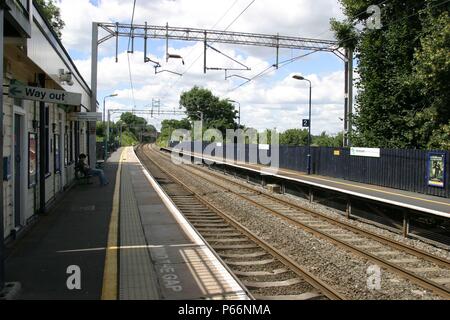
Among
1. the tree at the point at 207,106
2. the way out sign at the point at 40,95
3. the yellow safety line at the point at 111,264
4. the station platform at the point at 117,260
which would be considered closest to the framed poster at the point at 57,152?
the station platform at the point at 117,260

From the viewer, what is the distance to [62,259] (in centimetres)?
775

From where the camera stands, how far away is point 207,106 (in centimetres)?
9562

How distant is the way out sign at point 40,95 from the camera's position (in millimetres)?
7695

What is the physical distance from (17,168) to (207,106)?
283 feet

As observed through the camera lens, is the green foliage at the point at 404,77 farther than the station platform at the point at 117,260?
Yes

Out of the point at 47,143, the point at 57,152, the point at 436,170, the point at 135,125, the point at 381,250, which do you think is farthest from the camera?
the point at 135,125

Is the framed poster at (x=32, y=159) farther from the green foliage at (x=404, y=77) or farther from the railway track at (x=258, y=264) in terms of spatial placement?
the green foliage at (x=404, y=77)

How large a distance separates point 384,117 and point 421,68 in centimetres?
456

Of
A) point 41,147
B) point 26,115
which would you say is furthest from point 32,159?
point 26,115

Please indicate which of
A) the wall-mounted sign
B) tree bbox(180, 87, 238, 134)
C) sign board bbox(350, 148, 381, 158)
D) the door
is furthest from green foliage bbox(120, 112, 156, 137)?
the wall-mounted sign

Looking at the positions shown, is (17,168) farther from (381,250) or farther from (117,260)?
(381,250)

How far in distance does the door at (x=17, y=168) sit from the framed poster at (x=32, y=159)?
0.84m
